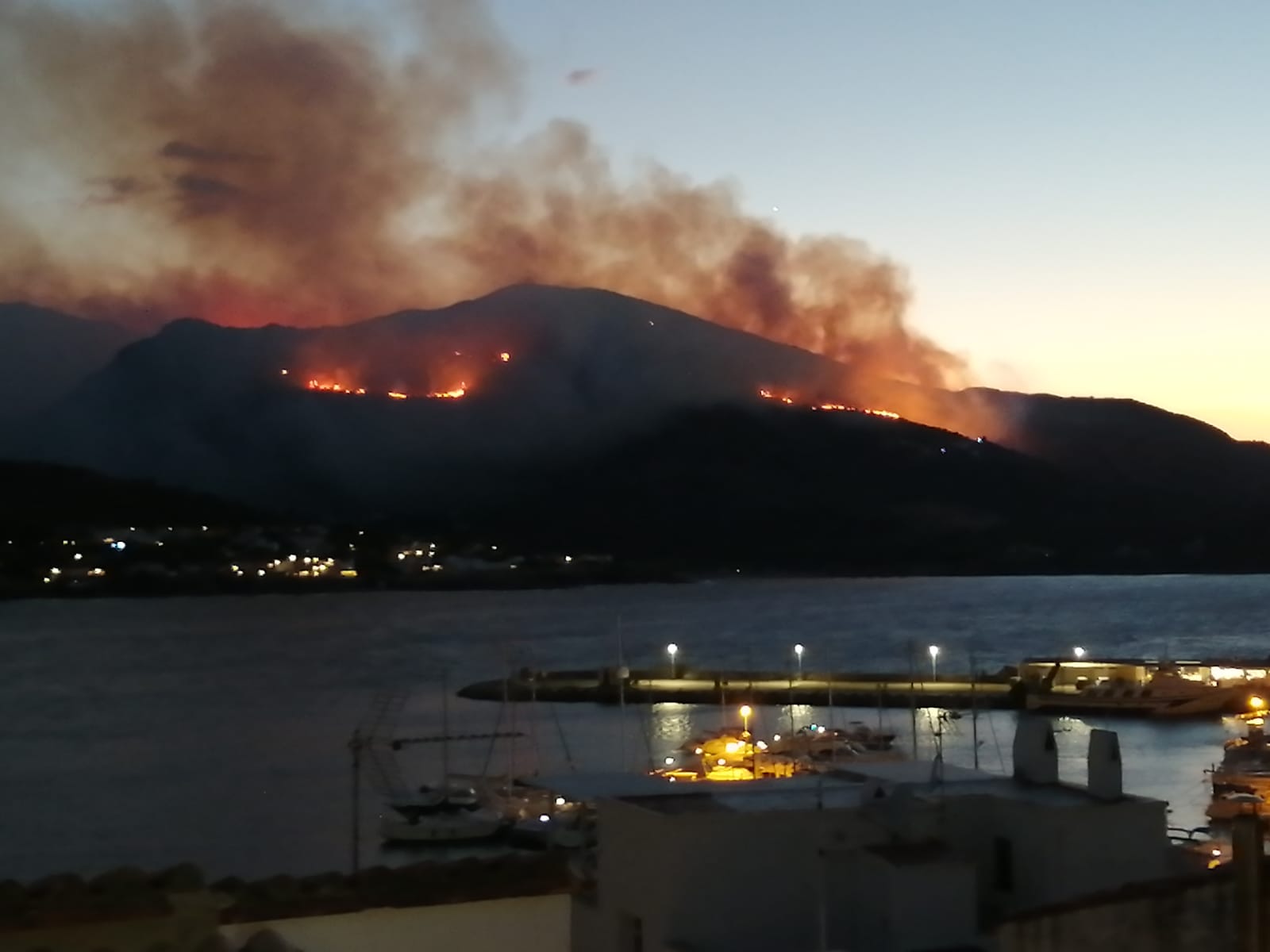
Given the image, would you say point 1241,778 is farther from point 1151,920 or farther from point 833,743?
point 1151,920

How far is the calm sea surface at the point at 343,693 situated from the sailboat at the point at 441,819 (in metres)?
0.34

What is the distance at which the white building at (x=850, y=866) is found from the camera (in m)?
5.41

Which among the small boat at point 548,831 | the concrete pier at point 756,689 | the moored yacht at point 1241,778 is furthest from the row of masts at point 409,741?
the moored yacht at point 1241,778

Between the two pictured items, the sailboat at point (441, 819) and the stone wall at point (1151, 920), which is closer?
the stone wall at point (1151, 920)

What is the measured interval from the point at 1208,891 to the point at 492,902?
1311 mm

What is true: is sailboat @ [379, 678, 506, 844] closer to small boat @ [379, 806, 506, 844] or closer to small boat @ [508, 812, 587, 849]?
small boat @ [379, 806, 506, 844]

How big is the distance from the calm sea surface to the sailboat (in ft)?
1.12

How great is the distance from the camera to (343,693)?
37375 mm

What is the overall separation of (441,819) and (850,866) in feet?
44.0

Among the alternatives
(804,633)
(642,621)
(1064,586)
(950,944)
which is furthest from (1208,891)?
(1064,586)

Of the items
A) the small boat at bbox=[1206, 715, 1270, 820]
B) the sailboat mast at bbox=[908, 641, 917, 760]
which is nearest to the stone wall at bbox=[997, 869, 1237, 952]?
the small boat at bbox=[1206, 715, 1270, 820]

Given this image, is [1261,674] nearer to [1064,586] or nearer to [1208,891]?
[1208,891]

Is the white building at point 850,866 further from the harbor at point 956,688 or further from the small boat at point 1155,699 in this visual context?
the small boat at point 1155,699

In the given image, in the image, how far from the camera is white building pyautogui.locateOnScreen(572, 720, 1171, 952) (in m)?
5.41
